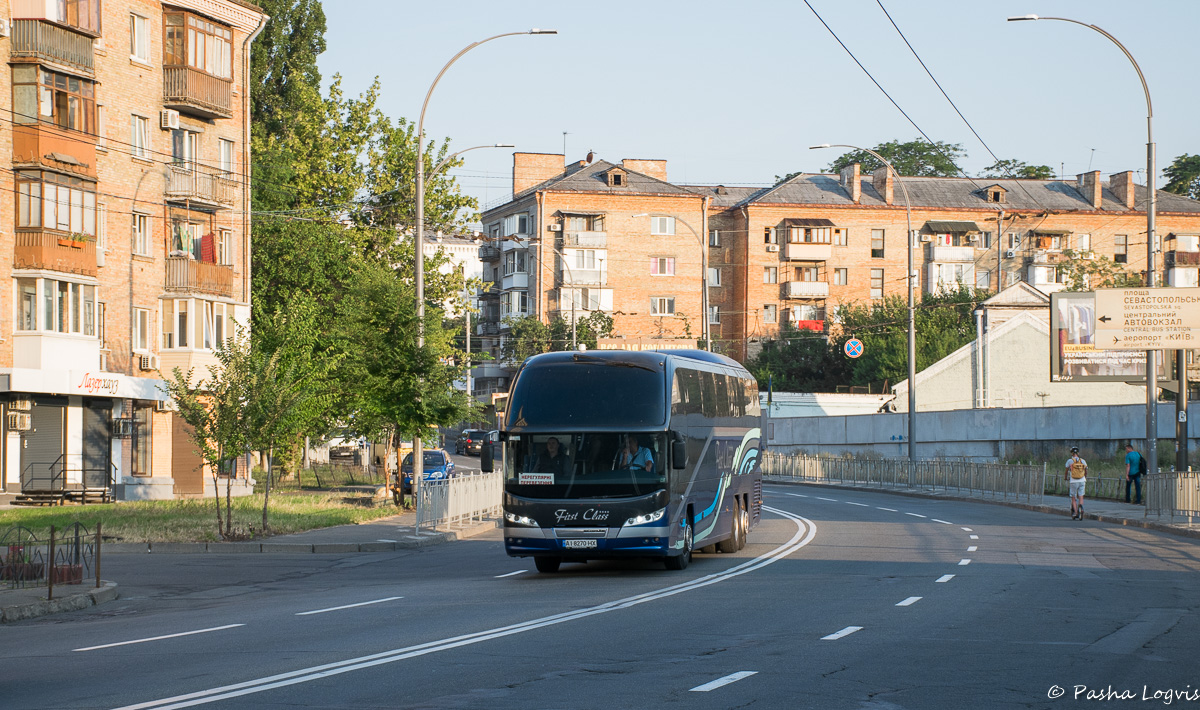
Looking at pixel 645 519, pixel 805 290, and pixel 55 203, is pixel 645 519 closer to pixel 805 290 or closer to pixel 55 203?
pixel 55 203

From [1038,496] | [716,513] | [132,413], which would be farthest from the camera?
[132,413]

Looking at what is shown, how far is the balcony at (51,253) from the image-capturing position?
38.2m

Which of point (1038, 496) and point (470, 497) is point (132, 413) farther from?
point (1038, 496)

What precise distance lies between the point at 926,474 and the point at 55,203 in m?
31.5

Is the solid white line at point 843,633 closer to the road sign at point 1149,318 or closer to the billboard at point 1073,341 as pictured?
the road sign at point 1149,318

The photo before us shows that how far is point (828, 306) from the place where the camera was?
9619 cm

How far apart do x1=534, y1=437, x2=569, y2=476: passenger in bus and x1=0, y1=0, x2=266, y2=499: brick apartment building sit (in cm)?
2083

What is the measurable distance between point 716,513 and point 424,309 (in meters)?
13.8

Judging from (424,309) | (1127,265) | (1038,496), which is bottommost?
(1038,496)

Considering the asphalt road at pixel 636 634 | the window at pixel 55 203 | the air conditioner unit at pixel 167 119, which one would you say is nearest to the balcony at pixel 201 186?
the air conditioner unit at pixel 167 119

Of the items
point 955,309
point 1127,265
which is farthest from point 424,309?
point 1127,265

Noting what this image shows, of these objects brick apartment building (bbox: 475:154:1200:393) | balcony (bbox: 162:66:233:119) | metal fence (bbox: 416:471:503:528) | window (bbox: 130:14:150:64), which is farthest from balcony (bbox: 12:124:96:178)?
brick apartment building (bbox: 475:154:1200:393)

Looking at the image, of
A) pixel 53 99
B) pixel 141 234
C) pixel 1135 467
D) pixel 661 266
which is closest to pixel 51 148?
pixel 53 99

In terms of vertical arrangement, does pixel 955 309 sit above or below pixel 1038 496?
above
